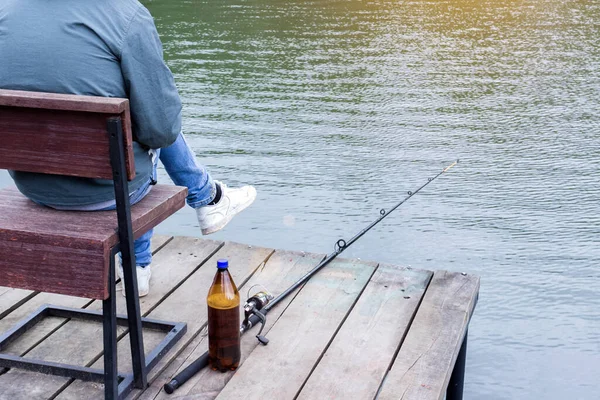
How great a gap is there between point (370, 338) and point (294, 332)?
0.85ft

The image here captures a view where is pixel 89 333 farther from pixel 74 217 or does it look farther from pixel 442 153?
pixel 442 153

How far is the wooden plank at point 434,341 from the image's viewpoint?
8.74ft

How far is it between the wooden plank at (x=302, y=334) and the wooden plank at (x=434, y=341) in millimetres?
257

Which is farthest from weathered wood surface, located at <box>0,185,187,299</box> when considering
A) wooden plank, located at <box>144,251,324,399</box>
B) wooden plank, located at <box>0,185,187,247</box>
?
wooden plank, located at <box>144,251,324,399</box>

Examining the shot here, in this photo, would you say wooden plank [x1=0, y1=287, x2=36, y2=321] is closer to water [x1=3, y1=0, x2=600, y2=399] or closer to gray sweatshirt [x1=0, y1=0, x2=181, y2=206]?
gray sweatshirt [x1=0, y1=0, x2=181, y2=206]

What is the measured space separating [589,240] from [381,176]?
1.64 metres

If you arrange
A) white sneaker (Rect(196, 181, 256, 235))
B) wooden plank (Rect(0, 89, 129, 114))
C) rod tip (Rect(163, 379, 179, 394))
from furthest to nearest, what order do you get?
1. white sneaker (Rect(196, 181, 256, 235))
2. rod tip (Rect(163, 379, 179, 394))
3. wooden plank (Rect(0, 89, 129, 114))

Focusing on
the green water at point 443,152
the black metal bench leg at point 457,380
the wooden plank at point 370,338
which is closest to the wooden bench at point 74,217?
the wooden plank at point 370,338

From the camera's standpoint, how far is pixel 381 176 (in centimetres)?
630

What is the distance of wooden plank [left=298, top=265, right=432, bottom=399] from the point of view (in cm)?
267

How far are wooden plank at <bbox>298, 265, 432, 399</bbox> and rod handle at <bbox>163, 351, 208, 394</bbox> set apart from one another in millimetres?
335

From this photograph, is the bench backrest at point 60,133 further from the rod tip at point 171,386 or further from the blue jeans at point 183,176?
the rod tip at point 171,386

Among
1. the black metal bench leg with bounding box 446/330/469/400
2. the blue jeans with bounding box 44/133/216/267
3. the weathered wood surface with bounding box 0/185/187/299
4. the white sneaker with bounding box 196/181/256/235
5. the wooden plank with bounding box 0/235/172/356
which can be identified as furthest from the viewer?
the black metal bench leg with bounding box 446/330/469/400

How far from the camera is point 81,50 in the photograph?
2381mm
